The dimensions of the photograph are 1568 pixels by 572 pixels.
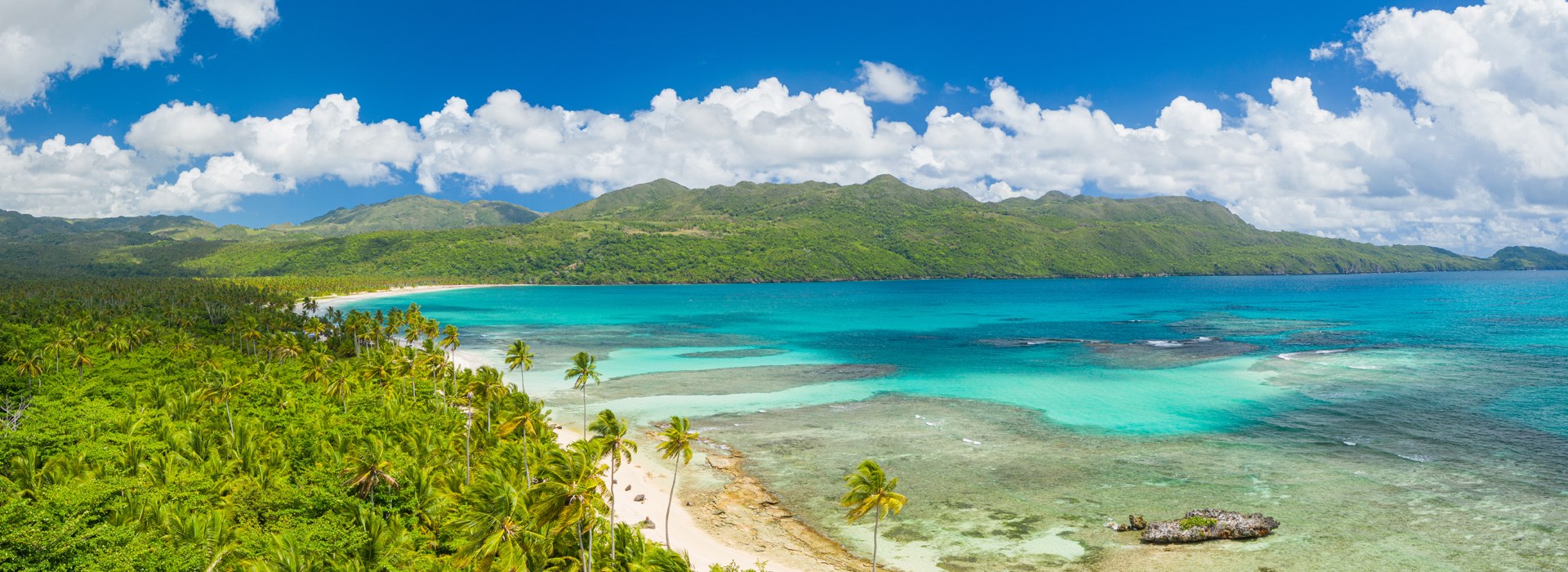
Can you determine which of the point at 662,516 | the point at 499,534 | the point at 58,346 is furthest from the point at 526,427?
the point at 58,346

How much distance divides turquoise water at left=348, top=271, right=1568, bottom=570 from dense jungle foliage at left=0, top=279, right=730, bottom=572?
1965cm

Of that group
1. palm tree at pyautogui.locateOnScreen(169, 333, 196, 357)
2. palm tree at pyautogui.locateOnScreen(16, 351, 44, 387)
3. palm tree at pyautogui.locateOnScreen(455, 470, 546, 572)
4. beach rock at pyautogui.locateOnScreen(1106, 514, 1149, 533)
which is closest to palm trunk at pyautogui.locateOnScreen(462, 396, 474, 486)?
palm tree at pyautogui.locateOnScreen(455, 470, 546, 572)

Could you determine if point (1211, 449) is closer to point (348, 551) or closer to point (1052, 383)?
point (1052, 383)

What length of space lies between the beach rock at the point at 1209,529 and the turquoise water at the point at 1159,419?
135 centimetres

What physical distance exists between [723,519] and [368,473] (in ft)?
73.1

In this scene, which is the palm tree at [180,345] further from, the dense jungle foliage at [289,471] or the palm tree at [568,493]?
the palm tree at [568,493]

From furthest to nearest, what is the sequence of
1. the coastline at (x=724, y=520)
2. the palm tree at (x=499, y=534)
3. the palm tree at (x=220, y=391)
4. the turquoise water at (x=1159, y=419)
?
the palm tree at (x=220, y=391)
the turquoise water at (x=1159, y=419)
the coastline at (x=724, y=520)
the palm tree at (x=499, y=534)

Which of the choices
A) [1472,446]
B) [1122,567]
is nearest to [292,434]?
[1122,567]

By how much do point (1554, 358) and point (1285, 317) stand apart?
81.8 metres

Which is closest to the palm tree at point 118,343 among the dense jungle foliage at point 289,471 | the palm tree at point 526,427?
the dense jungle foliage at point 289,471

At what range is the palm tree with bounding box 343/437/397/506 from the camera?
40.4 metres

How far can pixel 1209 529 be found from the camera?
4506cm

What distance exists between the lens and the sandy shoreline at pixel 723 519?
4353 centimetres

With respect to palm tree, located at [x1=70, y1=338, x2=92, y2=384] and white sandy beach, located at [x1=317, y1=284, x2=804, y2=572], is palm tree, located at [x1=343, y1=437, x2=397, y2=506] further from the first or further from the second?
palm tree, located at [x1=70, y1=338, x2=92, y2=384]
